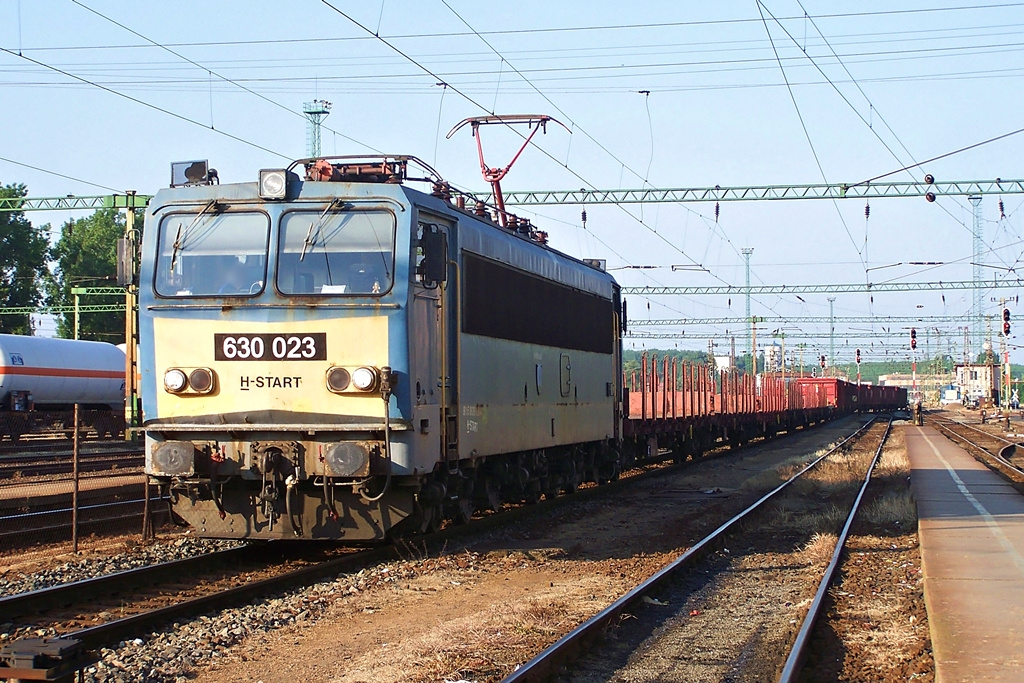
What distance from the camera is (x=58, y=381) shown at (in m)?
38.3

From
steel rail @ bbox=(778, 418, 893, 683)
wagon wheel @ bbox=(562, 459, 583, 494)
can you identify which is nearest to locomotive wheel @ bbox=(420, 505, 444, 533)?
steel rail @ bbox=(778, 418, 893, 683)

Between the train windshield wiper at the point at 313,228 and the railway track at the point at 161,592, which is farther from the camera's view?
the train windshield wiper at the point at 313,228

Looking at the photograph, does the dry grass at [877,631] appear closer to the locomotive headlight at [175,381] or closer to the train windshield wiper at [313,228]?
the train windshield wiper at [313,228]

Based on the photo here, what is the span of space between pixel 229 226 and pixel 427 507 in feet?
11.5

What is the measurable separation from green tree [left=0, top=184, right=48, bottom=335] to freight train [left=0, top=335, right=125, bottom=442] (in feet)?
81.7

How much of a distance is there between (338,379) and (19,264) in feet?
197

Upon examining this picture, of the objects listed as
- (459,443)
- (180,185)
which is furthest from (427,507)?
(180,185)

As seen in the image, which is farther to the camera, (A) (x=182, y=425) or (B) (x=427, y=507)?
(B) (x=427, y=507)

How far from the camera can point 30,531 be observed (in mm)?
12906

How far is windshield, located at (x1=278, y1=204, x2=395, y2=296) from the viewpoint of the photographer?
10.7 metres

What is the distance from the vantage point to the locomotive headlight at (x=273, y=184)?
35.6 ft

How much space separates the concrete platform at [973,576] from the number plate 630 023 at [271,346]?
5.71m

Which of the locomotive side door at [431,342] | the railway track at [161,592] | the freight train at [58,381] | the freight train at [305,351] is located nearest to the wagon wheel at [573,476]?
the freight train at [305,351]

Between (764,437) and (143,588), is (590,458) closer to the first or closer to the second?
(143,588)
